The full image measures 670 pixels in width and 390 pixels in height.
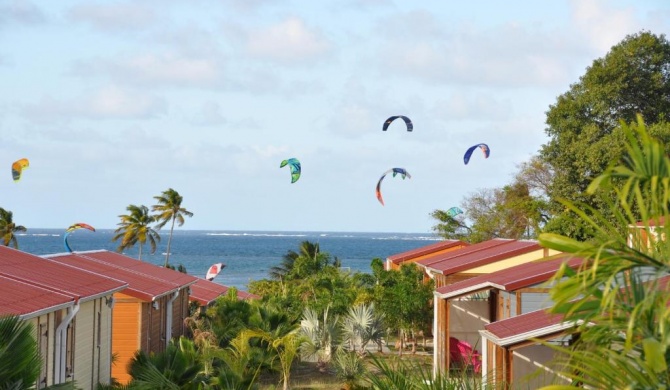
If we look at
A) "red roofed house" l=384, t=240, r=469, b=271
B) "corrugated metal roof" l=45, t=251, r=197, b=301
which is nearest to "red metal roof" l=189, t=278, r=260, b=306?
"corrugated metal roof" l=45, t=251, r=197, b=301

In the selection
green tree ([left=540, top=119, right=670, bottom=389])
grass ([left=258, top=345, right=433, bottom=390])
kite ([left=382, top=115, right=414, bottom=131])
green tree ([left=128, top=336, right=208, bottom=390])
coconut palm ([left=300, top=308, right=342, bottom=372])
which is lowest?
grass ([left=258, top=345, right=433, bottom=390])

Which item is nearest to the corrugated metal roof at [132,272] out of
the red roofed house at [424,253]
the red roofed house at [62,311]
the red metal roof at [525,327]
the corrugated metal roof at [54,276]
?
the corrugated metal roof at [54,276]

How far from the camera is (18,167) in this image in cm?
3116

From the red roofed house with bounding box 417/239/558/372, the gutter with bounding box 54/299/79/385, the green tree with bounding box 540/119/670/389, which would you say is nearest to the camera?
the green tree with bounding box 540/119/670/389

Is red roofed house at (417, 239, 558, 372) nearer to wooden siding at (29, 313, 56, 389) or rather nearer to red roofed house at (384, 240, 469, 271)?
wooden siding at (29, 313, 56, 389)

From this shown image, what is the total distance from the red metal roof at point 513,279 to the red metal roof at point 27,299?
8.72 metres

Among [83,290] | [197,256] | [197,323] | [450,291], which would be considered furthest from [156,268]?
[197,256]

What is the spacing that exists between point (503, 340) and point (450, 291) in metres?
8.97

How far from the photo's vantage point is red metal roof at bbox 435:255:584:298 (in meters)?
20.2

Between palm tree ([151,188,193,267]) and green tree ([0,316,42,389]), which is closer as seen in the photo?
green tree ([0,316,42,389])

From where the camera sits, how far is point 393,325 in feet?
105

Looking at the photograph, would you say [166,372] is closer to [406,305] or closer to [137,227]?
[406,305]

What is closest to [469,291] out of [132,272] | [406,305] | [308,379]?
[308,379]

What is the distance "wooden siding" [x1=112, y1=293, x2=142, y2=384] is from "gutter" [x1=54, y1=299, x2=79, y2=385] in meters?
6.88
